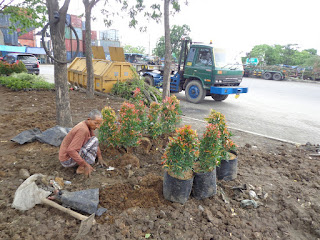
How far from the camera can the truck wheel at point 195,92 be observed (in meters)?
10.1

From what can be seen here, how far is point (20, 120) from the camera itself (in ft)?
19.2

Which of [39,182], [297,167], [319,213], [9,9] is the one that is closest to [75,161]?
[39,182]

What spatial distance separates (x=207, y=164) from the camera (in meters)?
2.98

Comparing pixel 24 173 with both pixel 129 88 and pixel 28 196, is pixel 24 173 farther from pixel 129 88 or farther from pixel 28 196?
pixel 129 88

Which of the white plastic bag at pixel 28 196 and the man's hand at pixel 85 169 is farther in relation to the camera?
the man's hand at pixel 85 169

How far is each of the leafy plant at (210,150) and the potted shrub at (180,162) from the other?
0.23 metres

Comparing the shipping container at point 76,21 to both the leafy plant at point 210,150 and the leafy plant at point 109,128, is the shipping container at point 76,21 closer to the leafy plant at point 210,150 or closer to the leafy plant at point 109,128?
the leafy plant at point 109,128

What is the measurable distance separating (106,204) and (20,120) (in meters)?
4.38

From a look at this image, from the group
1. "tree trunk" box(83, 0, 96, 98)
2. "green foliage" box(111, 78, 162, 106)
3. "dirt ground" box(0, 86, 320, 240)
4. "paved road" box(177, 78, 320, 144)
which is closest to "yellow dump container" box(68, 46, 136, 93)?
"green foliage" box(111, 78, 162, 106)

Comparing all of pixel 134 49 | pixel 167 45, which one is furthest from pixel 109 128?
pixel 134 49

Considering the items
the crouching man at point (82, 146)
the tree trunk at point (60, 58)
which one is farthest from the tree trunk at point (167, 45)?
the crouching man at point (82, 146)

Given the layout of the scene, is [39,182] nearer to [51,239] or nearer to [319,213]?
[51,239]

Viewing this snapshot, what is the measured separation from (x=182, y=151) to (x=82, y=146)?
60.0 inches

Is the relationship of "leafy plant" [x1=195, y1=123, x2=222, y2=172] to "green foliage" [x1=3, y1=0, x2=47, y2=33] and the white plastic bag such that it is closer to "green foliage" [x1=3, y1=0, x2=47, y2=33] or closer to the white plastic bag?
the white plastic bag
